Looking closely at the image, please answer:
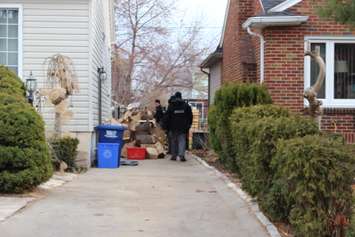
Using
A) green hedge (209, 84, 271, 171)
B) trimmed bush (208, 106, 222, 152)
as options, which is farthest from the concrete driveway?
trimmed bush (208, 106, 222, 152)

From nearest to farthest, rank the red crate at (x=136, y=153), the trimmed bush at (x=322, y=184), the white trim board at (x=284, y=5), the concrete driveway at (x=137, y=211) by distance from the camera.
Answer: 1. the trimmed bush at (x=322, y=184)
2. the concrete driveway at (x=137, y=211)
3. the white trim board at (x=284, y=5)
4. the red crate at (x=136, y=153)

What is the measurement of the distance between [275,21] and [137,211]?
6548 mm

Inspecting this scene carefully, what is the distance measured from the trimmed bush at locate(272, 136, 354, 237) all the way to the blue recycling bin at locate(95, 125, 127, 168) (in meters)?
9.42

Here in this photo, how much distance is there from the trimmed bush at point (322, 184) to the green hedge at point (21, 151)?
4911 mm

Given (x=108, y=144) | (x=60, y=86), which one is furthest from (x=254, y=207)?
(x=108, y=144)

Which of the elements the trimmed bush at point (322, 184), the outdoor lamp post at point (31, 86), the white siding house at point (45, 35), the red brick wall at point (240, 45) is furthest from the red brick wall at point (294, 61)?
the trimmed bush at point (322, 184)

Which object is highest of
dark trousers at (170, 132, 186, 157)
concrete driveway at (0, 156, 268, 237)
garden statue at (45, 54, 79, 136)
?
garden statue at (45, 54, 79, 136)

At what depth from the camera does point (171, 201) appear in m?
9.88

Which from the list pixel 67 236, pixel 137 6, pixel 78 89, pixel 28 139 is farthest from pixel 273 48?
pixel 137 6

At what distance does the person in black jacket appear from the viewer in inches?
694

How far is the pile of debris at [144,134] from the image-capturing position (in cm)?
1886

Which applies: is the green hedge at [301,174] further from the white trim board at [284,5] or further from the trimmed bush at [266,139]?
the white trim board at [284,5]

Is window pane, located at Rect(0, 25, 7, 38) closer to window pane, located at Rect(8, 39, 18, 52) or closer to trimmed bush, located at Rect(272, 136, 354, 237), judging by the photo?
window pane, located at Rect(8, 39, 18, 52)

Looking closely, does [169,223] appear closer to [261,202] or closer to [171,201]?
[261,202]
